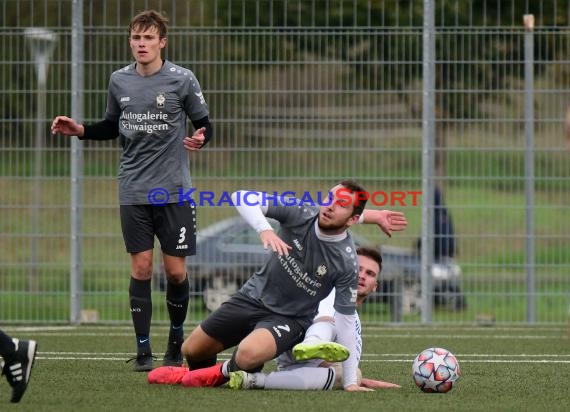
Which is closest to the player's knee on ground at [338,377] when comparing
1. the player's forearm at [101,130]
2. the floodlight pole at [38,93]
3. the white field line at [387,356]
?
the white field line at [387,356]

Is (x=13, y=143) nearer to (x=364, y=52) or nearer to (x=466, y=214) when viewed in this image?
(x=364, y=52)

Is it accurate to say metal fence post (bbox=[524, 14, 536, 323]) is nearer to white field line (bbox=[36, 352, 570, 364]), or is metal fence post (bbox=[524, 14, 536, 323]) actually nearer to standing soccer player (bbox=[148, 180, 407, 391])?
white field line (bbox=[36, 352, 570, 364])

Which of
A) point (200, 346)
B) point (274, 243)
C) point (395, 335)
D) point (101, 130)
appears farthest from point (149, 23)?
point (395, 335)

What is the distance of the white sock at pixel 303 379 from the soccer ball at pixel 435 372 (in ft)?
1.57

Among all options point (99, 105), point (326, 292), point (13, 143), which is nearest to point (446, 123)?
point (99, 105)

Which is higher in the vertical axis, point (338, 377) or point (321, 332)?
point (321, 332)

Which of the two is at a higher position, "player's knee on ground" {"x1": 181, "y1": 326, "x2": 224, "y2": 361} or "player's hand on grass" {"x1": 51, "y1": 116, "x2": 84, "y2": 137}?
"player's hand on grass" {"x1": 51, "y1": 116, "x2": 84, "y2": 137}

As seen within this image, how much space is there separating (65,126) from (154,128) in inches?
21.6

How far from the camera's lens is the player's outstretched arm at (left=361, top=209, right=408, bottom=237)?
7410mm

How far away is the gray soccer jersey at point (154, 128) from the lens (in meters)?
8.48

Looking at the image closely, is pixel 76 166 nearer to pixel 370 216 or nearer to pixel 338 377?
pixel 370 216

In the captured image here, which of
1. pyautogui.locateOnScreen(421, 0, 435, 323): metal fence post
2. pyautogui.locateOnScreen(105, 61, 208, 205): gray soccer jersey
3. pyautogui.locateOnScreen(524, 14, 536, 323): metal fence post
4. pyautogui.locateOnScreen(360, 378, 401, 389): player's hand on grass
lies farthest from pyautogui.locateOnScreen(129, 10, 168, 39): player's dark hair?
pyautogui.locateOnScreen(524, 14, 536, 323): metal fence post

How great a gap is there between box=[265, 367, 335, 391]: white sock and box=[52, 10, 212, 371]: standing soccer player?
1.25 meters

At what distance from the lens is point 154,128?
848 centimetres
